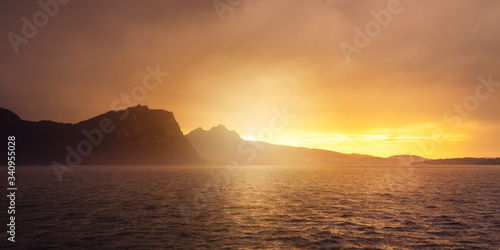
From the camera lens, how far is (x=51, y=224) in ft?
123

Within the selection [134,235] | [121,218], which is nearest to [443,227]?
[134,235]

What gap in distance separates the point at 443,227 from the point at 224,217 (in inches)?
1130

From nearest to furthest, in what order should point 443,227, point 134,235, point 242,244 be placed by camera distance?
point 242,244, point 134,235, point 443,227

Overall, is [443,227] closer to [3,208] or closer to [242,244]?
[242,244]

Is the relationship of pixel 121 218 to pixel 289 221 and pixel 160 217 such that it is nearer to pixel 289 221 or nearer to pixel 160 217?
pixel 160 217

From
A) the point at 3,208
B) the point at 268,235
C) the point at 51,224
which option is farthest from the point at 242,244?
the point at 3,208

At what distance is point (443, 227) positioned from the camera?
38844mm

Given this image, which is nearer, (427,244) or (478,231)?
(427,244)

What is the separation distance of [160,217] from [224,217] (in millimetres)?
9084

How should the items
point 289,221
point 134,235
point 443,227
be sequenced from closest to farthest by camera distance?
point 134,235
point 443,227
point 289,221

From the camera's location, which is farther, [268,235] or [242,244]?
[268,235]

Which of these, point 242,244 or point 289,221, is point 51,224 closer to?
point 242,244

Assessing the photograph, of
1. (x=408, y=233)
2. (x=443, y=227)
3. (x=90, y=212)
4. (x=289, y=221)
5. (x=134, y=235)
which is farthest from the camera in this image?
(x=90, y=212)

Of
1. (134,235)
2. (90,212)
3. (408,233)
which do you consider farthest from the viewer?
(90,212)
